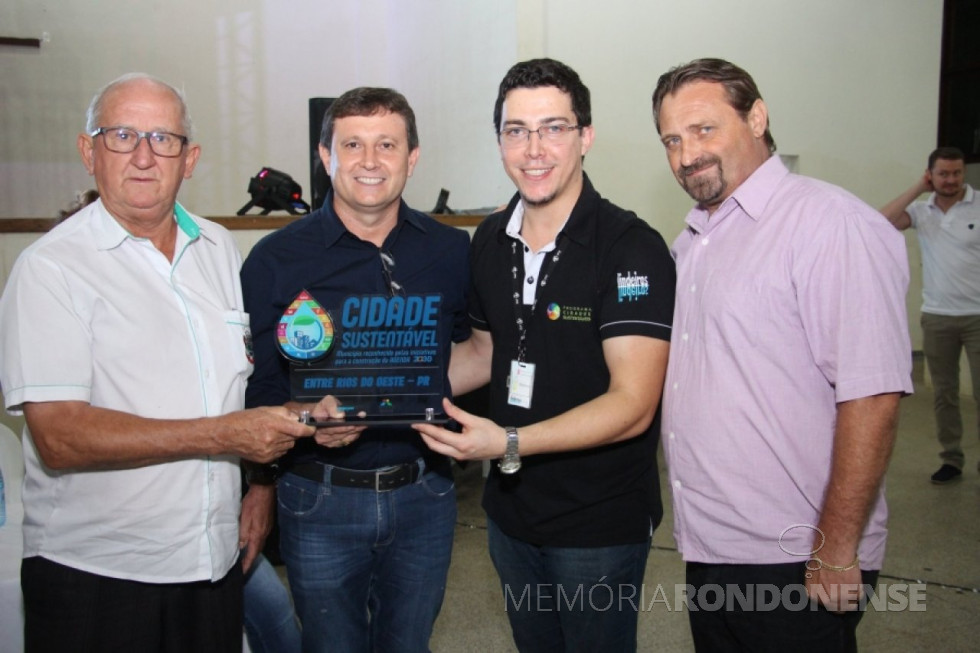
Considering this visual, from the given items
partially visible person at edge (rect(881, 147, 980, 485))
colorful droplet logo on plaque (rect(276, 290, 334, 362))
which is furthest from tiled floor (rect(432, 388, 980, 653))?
colorful droplet logo on plaque (rect(276, 290, 334, 362))

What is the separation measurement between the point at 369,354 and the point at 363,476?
0.32 meters

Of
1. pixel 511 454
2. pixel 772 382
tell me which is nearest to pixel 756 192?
pixel 772 382

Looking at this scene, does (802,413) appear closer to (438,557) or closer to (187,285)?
(438,557)

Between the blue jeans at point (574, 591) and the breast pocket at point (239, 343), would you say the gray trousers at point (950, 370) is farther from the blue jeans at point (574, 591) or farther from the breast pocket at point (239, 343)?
the breast pocket at point (239, 343)

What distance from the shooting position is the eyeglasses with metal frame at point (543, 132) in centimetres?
183

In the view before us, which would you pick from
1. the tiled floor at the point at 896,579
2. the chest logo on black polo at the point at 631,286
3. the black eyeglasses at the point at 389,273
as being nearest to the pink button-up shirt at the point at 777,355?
the chest logo on black polo at the point at 631,286

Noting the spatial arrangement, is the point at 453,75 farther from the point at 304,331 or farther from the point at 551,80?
the point at 304,331

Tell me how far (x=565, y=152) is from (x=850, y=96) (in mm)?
8259

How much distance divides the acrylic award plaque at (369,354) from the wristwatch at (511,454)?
160mm

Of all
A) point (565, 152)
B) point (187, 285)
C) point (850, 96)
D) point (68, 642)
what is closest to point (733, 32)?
point (850, 96)

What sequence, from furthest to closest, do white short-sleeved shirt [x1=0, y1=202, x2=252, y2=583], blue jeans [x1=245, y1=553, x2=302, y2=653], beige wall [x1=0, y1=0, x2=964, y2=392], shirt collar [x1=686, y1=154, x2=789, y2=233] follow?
1. beige wall [x1=0, y1=0, x2=964, y2=392]
2. blue jeans [x1=245, y1=553, x2=302, y2=653]
3. shirt collar [x1=686, y1=154, x2=789, y2=233]
4. white short-sleeved shirt [x1=0, y1=202, x2=252, y2=583]

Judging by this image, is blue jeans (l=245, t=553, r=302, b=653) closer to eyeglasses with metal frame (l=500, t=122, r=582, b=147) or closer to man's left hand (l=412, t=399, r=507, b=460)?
man's left hand (l=412, t=399, r=507, b=460)

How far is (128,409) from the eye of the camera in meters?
1.61

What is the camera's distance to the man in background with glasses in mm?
1538
